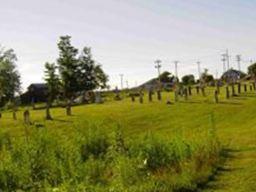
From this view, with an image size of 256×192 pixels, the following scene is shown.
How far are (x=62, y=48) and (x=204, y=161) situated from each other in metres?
82.3

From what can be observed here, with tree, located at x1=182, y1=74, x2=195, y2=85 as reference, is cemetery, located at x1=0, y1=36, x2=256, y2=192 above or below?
below

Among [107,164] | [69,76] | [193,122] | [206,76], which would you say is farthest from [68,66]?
[107,164]

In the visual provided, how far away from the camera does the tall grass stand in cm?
1986

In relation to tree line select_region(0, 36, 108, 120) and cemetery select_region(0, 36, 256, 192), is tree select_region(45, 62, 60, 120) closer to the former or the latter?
tree line select_region(0, 36, 108, 120)

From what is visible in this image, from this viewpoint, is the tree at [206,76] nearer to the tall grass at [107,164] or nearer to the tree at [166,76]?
the tree at [166,76]

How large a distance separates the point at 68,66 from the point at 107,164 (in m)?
81.7

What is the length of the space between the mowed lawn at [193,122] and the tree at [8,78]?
54.8m

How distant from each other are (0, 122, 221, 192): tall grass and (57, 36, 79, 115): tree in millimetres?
74978

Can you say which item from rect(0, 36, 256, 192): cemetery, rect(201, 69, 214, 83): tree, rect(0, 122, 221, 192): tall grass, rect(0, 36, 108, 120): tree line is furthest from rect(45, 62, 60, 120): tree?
rect(0, 122, 221, 192): tall grass

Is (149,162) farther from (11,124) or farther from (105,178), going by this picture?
(11,124)

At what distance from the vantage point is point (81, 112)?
178 ft

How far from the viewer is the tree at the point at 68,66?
10269 cm

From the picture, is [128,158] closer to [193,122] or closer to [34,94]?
[193,122]

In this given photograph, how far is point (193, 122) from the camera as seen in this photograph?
149 feet
